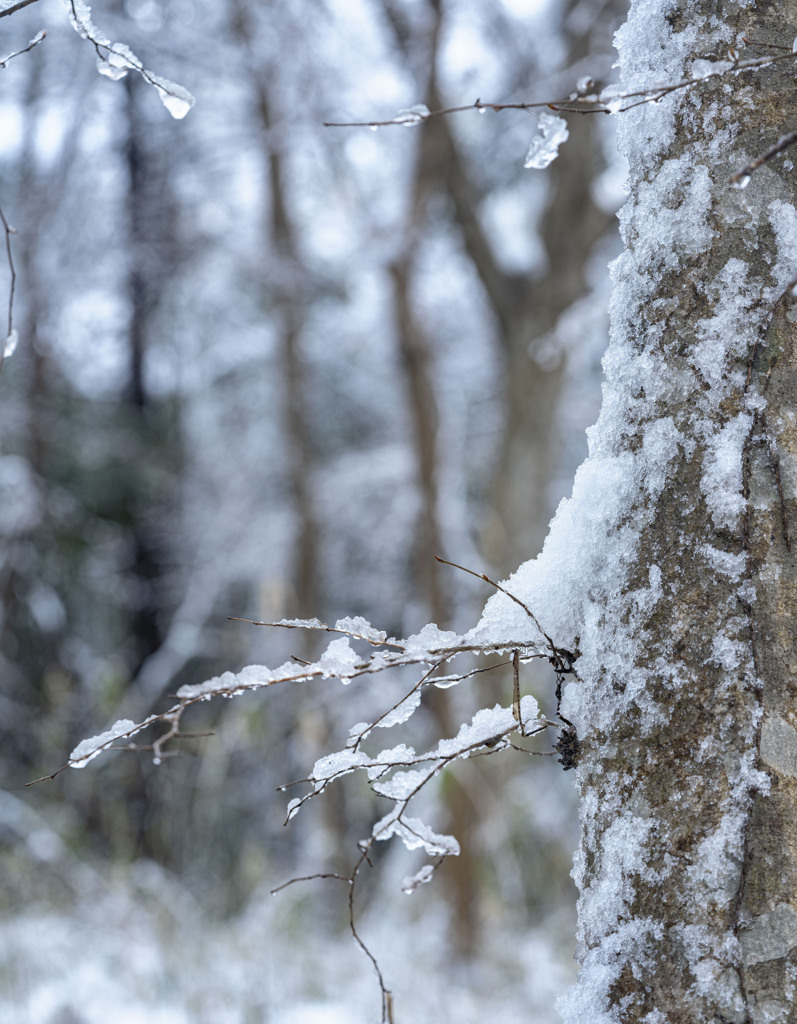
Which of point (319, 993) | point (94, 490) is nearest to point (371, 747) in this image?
point (319, 993)

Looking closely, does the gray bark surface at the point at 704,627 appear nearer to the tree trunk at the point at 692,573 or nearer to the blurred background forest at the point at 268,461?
the tree trunk at the point at 692,573

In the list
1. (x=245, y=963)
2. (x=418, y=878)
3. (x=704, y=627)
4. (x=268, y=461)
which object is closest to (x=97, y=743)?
(x=418, y=878)

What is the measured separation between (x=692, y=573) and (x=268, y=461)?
6.87m

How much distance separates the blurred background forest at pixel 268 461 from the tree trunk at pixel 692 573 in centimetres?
218

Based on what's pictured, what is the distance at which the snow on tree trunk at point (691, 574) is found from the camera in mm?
687

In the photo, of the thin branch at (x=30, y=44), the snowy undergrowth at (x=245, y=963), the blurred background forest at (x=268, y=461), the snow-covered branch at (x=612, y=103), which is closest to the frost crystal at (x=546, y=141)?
the snow-covered branch at (x=612, y=103)

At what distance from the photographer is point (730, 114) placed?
796 mm

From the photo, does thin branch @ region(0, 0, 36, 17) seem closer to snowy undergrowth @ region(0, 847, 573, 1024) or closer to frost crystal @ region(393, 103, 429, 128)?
frost crystal @ region(393, 103, 429, 128)

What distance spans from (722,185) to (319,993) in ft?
11.4

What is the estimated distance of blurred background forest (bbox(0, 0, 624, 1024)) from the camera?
13.3 ft

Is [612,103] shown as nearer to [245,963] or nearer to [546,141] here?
[546,141]

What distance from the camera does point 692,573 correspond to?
0.75 meters

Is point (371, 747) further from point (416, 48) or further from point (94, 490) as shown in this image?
point (416, 48)

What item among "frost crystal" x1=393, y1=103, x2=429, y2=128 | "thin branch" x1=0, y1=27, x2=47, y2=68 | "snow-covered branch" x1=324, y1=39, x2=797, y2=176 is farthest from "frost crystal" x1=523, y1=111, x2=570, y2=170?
"thin branch" x1=0, y1=27, x2=47, y2=68
